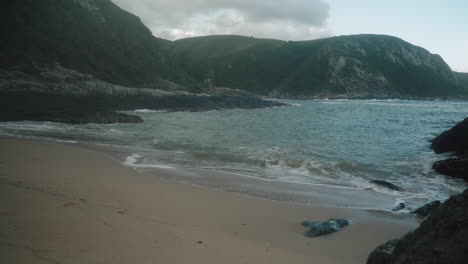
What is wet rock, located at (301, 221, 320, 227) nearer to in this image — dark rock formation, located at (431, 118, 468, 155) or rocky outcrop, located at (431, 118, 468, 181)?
rocky outcrop, located at (431, 118, 468, 181)

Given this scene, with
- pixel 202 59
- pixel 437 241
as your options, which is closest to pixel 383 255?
pixel 437 241

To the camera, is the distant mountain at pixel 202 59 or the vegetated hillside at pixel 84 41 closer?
the vegetated hillside at pixel 84 41

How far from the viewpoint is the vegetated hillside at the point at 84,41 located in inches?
1885

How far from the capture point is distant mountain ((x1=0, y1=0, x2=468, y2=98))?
1994 inches

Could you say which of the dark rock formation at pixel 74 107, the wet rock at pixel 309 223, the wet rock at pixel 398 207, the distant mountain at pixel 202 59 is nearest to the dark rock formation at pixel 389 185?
the wet rock at pixel 398 207

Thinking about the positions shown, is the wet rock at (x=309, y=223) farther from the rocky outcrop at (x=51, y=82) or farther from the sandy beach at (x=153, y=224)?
the rocky outcrop at (x=51, y=82)

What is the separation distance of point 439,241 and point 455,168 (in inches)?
412

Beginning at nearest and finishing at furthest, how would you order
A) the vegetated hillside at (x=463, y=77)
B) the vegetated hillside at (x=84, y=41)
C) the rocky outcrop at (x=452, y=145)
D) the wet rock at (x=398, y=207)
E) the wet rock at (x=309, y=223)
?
1. the wet rock at (x=309, y=223)
2. the wet rock at (x=398, y=207)
3. the rocky outcrop at (x=452, y=145)
4. the vegetated hillside at (x=84, y=41)
5. the vegetated hillside at (x=463, y=77)

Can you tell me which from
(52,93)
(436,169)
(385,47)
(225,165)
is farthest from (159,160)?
(385,47)

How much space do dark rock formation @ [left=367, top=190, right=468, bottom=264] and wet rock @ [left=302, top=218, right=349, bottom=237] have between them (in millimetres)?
1970

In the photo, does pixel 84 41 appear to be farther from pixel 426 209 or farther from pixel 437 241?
pixel 437 241

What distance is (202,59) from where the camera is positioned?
512 feet

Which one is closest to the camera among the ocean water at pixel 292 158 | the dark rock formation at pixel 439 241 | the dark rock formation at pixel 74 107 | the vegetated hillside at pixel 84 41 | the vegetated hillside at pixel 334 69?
the dark rock formation at pixel 439 241

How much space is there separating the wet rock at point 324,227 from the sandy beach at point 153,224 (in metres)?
0.11
